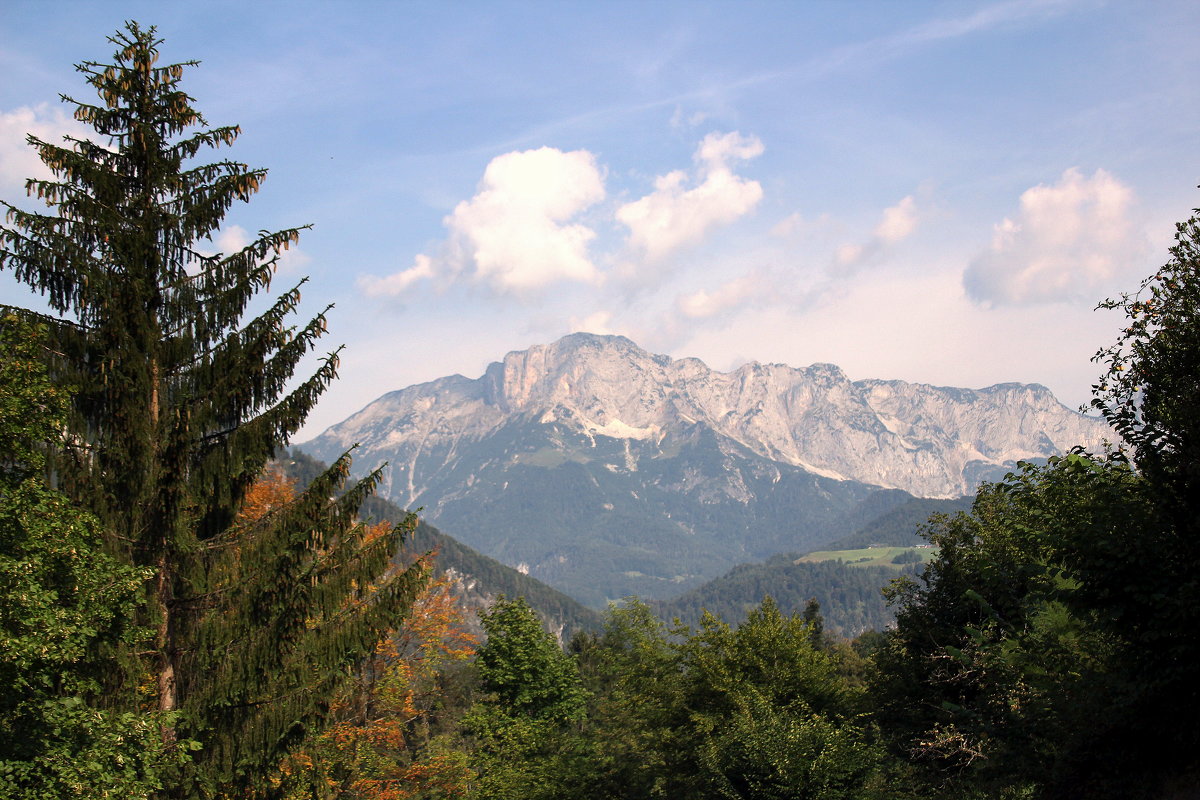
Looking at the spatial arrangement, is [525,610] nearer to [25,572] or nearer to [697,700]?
[697,700]

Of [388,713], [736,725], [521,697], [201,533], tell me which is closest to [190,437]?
[201,533]

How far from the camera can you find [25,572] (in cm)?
1087

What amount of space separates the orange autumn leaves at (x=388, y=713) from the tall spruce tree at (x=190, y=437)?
6677 mm

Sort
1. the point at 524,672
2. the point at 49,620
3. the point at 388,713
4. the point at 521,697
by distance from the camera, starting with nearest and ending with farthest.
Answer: the point at 49,620 → the point at 388,713 → the point at 521,697 → the point at 524,672

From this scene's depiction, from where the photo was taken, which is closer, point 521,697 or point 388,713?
point 388,713

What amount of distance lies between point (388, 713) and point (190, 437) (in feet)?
59.0

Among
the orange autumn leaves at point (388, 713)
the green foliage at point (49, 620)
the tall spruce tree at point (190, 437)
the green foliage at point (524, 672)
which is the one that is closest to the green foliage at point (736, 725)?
the green foliage at point (524, 672)

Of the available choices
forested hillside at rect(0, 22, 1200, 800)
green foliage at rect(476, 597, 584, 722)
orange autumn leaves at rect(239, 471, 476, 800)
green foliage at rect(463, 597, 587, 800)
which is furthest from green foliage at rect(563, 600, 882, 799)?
forested hillside at rect(0, 22, 1200, 800)

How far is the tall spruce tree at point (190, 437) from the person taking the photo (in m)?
13.4

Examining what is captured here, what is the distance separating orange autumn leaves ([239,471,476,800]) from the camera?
954 inches

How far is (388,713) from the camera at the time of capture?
93.3 feet

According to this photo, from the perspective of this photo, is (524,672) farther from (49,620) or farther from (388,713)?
(49,620)

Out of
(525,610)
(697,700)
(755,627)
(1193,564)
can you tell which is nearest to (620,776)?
(697,700)

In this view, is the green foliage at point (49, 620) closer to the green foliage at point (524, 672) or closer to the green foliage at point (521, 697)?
the green foliage at point (521, 697)
